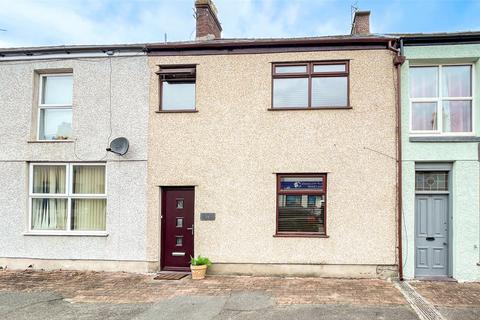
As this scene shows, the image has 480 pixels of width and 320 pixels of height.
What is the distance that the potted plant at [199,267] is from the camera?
9352 mm

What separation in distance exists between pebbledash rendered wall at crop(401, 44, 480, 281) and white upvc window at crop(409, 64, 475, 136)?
0.61ft

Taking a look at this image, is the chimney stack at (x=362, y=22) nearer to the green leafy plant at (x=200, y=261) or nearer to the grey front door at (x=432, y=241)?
the grey front door at (x=432, y=241)

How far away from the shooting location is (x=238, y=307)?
24.0ft

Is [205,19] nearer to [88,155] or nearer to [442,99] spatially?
[88,155]

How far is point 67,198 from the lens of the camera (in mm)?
10484

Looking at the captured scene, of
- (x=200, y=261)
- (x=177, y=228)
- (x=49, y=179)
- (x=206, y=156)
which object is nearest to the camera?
(x=200, y=261)

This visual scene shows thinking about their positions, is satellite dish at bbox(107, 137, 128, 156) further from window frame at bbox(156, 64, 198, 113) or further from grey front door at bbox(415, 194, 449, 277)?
grey front door at bbox(415, 194, 449, 277)

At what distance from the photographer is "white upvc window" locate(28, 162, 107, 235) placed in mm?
10367

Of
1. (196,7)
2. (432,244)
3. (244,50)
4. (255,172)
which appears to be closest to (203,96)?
(244,50)

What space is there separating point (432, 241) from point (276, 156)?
4.31 metres

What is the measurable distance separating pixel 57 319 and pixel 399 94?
8678 millimetres

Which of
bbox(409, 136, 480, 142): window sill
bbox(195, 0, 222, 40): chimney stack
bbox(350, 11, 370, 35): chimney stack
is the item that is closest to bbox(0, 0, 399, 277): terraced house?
bbox(409, 136, 480, 142): window sill

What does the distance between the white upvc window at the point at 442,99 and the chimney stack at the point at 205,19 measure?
5.59 m

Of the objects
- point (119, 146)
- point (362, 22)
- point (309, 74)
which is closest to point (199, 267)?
point (119, 146)
